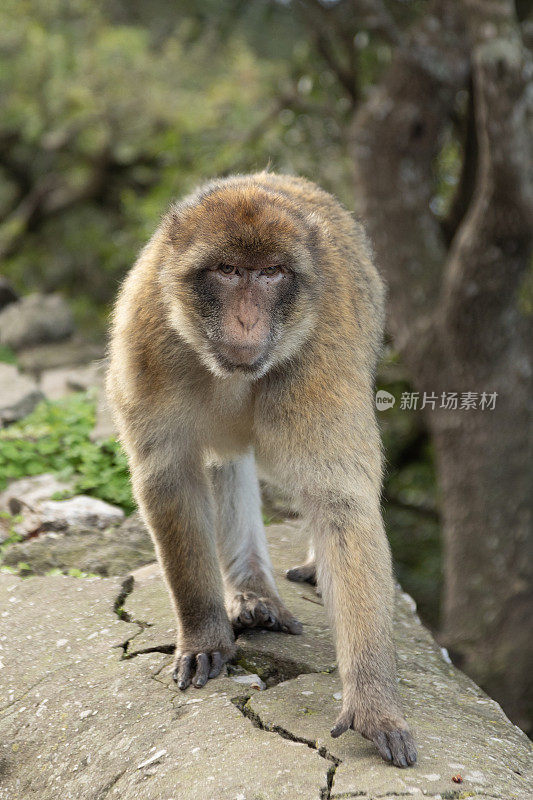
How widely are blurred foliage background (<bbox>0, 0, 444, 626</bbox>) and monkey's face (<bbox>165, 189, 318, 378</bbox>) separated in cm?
490

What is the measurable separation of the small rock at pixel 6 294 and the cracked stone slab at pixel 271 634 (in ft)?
13.6

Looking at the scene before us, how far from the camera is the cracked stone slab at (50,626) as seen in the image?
2988mm

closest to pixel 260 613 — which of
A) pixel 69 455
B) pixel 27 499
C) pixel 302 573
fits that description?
pixel 302 573

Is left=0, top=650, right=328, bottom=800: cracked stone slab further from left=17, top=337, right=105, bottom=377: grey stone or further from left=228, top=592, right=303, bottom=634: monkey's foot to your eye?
left=17, top=337, right=105, bottom=377: grey stone

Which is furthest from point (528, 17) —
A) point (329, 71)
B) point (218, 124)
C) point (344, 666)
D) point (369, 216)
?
point (344, 666)

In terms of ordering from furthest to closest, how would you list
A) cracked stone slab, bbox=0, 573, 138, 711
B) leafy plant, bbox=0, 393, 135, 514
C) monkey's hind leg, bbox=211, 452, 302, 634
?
1. leafy plant, bbox=0, 393, 135, 514
2. monkey's hind leg, bbox=211, 452, 302, 634
3. cracked stone slab, bbox=0, 573, 138, 711

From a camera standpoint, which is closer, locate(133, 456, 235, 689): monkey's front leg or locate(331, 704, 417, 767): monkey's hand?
locate(331, 704, 417, 767): monkey's hand

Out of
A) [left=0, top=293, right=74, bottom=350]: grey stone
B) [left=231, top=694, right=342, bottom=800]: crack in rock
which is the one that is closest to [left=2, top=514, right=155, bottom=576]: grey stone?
[left=231, top=694, right=342, bottom=800]: crack in rock

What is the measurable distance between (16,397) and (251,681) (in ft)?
9.41

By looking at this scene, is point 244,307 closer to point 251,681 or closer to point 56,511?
point 251,681

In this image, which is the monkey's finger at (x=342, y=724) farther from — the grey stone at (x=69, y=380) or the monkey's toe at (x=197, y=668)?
the grey stone at (x=69, y=380)

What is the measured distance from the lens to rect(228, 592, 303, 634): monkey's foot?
3201mm

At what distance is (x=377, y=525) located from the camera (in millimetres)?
2695
